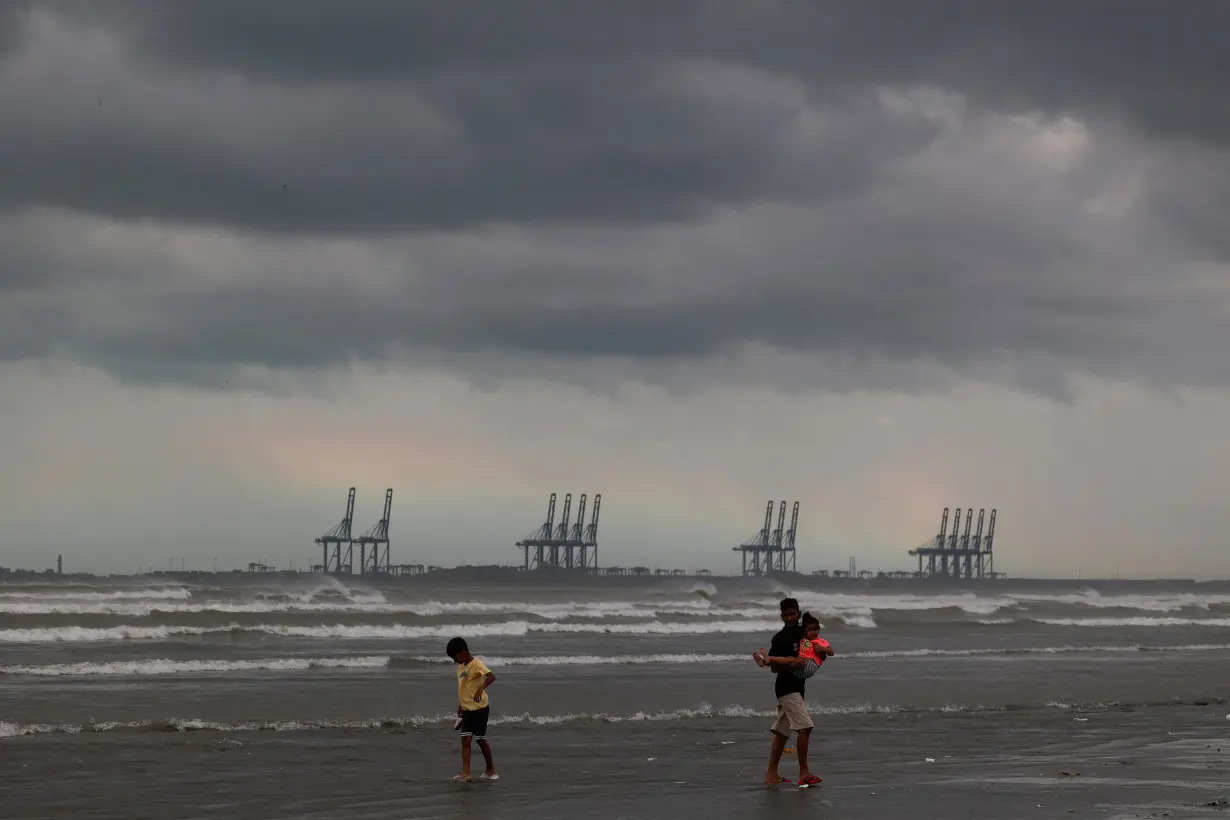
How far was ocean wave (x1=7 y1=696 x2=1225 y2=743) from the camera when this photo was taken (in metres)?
18.6

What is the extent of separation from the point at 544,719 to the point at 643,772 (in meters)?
5.65

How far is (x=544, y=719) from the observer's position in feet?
66.5

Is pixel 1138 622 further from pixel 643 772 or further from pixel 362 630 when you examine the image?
pixel 643 772

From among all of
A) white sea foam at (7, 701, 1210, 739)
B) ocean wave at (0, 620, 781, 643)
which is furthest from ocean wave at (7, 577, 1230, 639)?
white sea foam at (7, 701, 1210, 739)

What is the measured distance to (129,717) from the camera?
1969 centimetres

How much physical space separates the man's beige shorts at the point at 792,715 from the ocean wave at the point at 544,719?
7019mm

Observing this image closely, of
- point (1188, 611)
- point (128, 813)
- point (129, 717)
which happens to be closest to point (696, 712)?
point (129, 717)

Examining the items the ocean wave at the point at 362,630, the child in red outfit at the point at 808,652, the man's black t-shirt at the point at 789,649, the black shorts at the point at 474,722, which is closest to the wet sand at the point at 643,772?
the black shorts at the point at 474,722

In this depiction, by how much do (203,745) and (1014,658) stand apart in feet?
73.0

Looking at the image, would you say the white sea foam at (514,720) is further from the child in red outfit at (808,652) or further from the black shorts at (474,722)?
the child in red outfit at (808,652)

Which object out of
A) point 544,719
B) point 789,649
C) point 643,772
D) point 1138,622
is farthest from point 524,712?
point 1138,622

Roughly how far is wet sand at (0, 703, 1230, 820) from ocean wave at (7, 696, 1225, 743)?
0.35 meters

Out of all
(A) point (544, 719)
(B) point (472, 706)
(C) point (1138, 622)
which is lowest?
(C) point (1138, 622)

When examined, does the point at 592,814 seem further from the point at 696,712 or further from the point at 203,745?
the point at 696,712
